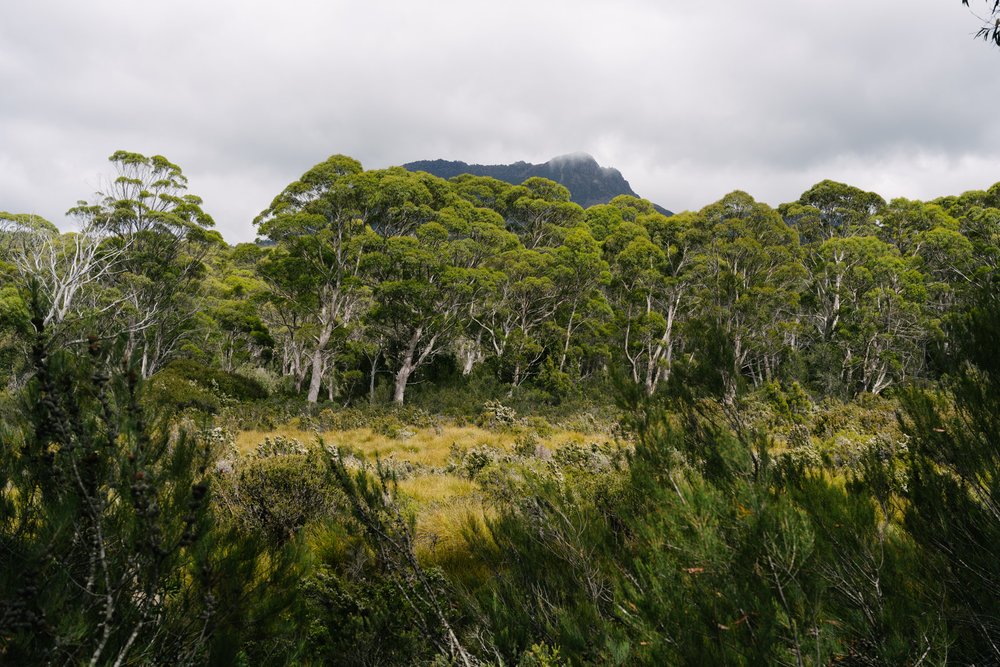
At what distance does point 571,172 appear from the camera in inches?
5906

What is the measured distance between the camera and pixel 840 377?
20.8 metres

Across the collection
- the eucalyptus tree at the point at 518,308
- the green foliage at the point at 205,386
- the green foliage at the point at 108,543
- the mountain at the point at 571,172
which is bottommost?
the green foliage at the point at 205,386

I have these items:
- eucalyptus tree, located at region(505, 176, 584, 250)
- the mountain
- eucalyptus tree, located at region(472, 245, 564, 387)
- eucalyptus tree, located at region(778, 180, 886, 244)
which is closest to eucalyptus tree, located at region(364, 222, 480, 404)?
eucalyptus tree, located at region(472, 245, 564, 387)

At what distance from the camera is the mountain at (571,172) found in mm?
142750

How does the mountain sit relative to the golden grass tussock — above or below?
above

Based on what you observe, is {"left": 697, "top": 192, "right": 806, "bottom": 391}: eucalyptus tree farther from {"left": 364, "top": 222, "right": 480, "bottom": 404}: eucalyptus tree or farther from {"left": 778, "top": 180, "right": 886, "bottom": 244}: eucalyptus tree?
{"left": 364, "top": 222, "right": 480, "bottom": 404}: eucalyptus tree

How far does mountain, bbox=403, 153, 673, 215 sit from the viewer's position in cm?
14275

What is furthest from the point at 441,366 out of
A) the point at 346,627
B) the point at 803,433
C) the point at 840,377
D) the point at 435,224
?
the point at 346,627

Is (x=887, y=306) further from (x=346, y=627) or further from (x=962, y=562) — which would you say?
(x=346, y=627)

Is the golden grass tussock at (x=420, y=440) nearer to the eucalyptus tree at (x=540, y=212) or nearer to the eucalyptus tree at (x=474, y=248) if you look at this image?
the eucalyptus tree at (x=474, y=248)

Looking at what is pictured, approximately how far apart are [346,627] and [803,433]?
9.93 metres

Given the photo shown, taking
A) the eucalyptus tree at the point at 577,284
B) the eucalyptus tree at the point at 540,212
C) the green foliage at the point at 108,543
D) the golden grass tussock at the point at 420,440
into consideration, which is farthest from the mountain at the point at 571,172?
the green foliage at the point at 108,543

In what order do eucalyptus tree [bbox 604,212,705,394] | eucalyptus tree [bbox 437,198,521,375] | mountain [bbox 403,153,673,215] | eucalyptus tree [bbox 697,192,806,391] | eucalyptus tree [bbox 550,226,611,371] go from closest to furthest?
eucalyptus tree [bbox 437,198,521,375] → eucalyptus tree [bbox 550,226,611,371] → eucalyptus tree [bbox 697,192,806,391] → eucalyptus tree [bbox 604,212,705,394] → mountain [bbox 403,153,673,215]

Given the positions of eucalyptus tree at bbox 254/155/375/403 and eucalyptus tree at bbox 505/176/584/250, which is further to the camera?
eucalyptus tree at bbox 505/176/584/250
